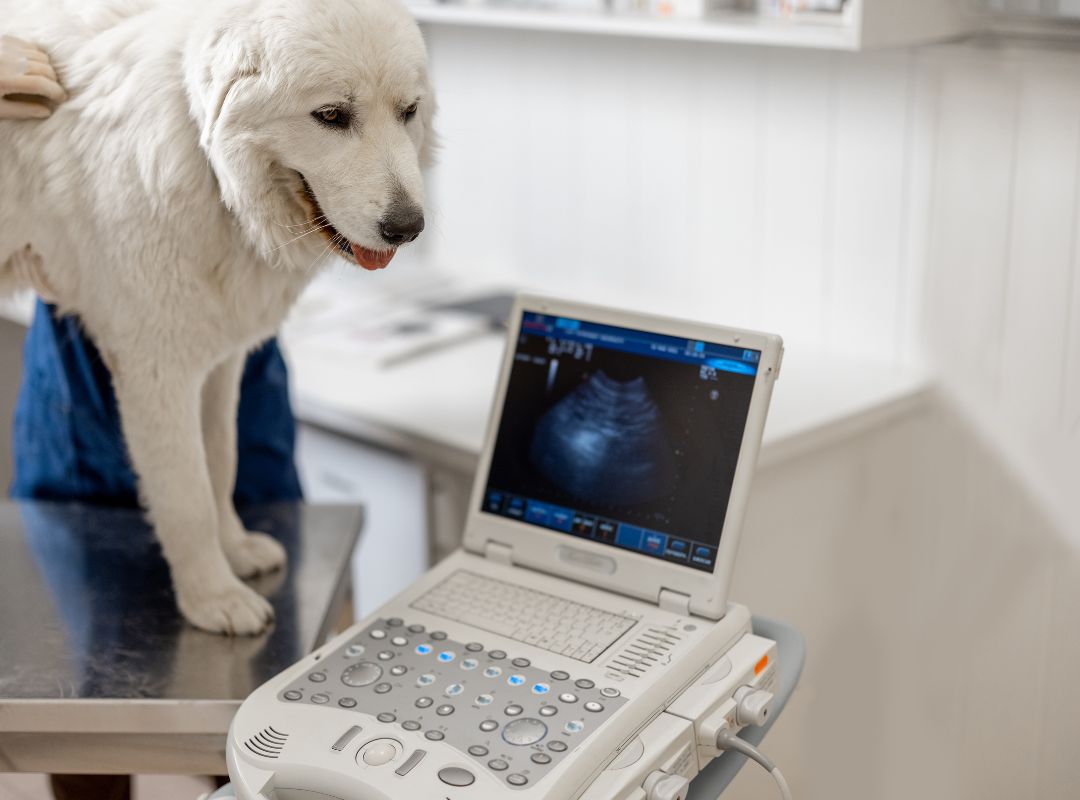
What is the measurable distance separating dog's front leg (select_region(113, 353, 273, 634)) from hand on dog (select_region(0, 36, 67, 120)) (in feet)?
0.78

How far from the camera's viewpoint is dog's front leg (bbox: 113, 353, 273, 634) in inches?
43.1

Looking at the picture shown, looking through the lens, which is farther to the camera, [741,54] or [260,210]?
[741,54]

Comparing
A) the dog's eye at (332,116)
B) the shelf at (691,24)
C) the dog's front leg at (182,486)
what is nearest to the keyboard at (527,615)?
the dog's front leg at (182,486)

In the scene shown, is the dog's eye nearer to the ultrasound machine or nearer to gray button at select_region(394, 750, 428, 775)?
the ultrasound machine

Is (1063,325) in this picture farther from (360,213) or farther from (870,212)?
(360,213)

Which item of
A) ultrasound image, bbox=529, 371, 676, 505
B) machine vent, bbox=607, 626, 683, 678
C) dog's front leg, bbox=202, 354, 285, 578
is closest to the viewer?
machine vent, bbox=607, 626, 683, 678

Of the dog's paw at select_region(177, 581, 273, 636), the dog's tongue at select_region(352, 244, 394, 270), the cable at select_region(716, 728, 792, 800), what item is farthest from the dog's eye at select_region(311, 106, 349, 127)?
the cable at select_region(716, 728, 792, 800)

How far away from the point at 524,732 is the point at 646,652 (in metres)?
0.13

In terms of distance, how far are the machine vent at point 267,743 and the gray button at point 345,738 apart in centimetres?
4

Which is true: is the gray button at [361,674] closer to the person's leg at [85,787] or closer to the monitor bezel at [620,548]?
the monitor bezel at [620,548]

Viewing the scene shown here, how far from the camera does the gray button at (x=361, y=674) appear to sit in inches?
36.1

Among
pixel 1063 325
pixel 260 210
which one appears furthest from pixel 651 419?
pixel 1063 325

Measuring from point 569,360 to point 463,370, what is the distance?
2.57 ft

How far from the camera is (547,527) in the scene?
3.50 ft
